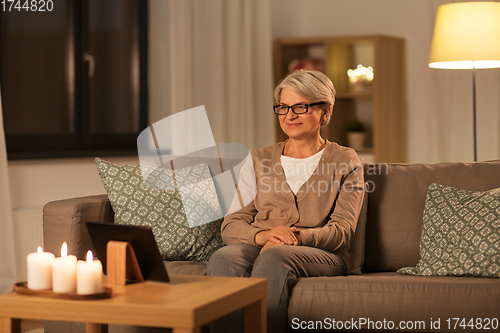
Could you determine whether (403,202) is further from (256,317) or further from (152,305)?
(152,305)

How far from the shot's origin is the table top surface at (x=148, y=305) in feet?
3.97

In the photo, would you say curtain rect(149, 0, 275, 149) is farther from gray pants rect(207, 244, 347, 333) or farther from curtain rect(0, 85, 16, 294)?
gray pants rect(207, 244, 347, 333)

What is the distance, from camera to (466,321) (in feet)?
5.58

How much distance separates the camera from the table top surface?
121cm

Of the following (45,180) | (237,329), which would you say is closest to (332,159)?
(237,329)

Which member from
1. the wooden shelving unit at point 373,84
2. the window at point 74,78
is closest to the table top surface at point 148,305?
the window at point 74,78

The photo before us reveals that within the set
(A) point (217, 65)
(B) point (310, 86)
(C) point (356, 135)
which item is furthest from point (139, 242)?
(C) point (356, 135)

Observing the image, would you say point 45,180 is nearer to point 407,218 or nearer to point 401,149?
point 407,218

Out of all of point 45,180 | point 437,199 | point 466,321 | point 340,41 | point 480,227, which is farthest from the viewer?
point 340,41

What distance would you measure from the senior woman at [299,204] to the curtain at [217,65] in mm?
1762

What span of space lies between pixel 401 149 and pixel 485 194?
243 cm

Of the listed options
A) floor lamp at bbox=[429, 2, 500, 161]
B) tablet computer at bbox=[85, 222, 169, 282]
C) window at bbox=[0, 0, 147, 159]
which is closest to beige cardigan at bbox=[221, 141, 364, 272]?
tablet computer at bbox=[85, 222, 169, 282]

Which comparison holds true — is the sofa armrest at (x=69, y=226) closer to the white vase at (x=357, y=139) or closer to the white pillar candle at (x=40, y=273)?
the white pillar candle at (x=40, y=273)

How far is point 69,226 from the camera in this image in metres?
2.02
